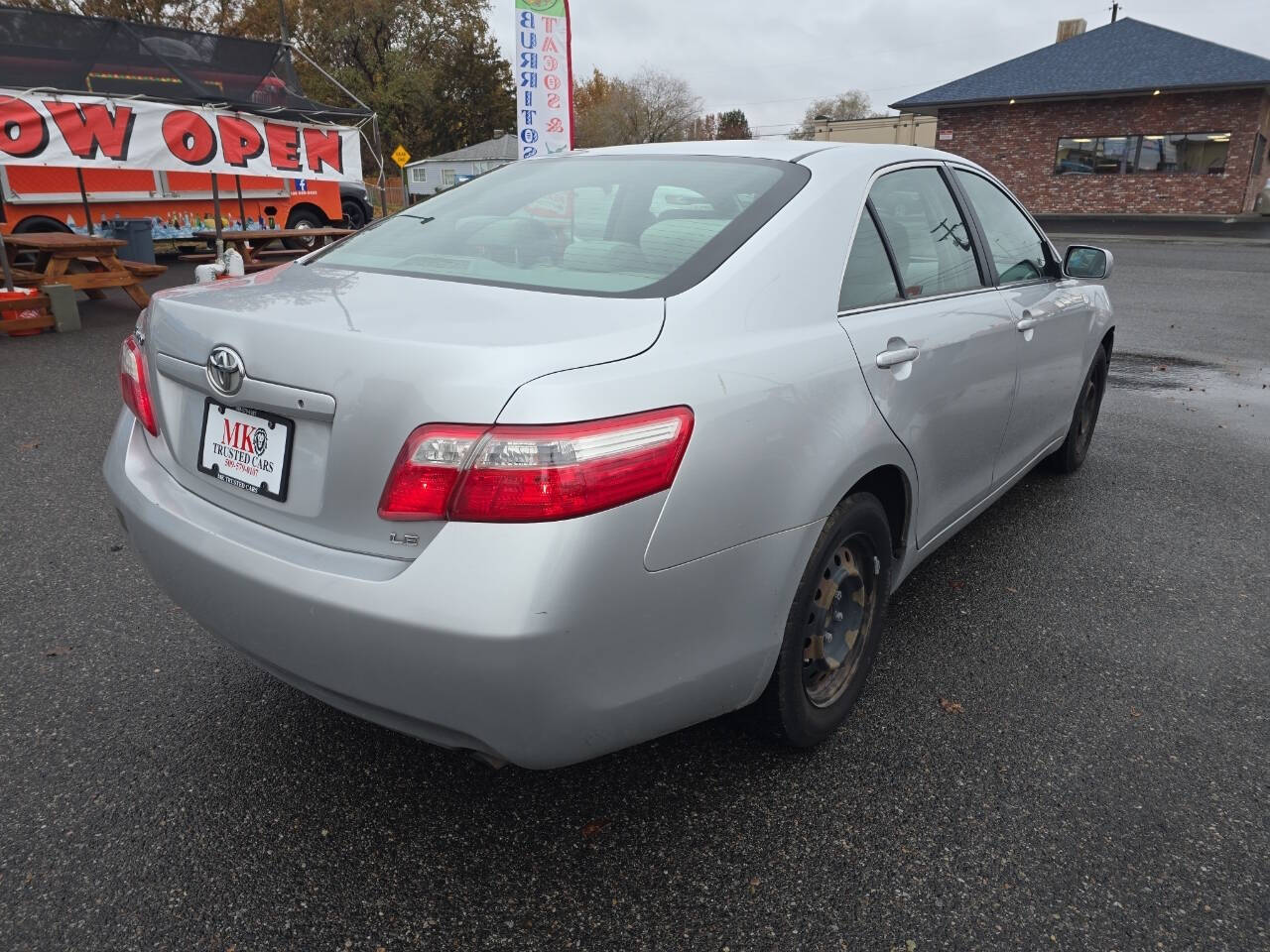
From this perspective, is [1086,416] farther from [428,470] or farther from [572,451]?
[428,470]

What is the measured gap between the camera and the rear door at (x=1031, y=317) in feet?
11.1

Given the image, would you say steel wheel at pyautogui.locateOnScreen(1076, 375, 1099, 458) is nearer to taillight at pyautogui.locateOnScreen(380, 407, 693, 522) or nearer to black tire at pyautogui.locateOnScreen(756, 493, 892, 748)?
black tire at pyautogui.locateOnScreen(756, 493, 892, 748)

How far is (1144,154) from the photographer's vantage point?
30844 millimetres

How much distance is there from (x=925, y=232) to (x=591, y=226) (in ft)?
3.81

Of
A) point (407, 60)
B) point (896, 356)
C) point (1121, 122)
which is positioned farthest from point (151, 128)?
point (407, 60)

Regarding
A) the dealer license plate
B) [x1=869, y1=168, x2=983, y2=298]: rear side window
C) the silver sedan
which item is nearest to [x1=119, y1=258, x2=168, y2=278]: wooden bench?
the silver sedan

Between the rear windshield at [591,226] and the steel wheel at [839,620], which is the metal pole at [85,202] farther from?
the steel wheel at [839,620]

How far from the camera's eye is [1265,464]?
514 cm

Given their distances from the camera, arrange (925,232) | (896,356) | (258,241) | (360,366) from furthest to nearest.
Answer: (258,241) → (925,232) → (896,356) → (360,366)

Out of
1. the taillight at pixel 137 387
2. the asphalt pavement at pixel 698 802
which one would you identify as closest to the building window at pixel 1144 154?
the asphalt pavement at pixel 698 802

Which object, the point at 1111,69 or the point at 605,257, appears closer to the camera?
the point at 605,257

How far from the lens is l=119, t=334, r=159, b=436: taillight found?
2291 mm

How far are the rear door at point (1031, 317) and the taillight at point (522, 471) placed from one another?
7.11ft

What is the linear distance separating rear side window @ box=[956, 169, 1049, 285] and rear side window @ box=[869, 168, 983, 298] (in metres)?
0.23
